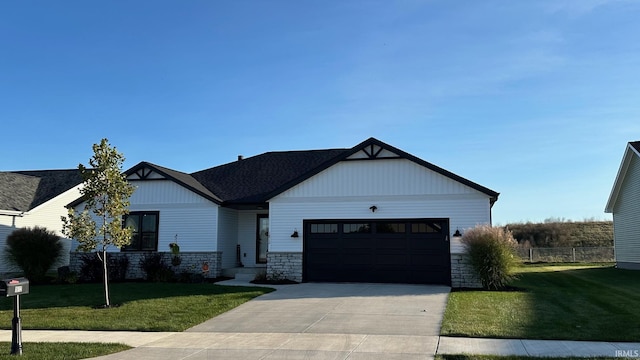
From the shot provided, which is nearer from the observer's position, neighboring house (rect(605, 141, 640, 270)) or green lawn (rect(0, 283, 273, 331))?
green lawn (rect(0, 283, 273, 331))

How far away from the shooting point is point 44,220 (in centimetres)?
2686

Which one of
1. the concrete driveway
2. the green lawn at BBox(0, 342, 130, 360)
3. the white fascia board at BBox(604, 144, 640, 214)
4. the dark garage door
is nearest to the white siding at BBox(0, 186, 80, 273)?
the dark garage door

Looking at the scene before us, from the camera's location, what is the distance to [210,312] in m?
13.1

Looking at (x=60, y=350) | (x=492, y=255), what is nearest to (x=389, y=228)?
(x=492, y=255)

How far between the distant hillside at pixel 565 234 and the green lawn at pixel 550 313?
2915 centimetres

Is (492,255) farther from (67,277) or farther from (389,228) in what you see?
(67,277)

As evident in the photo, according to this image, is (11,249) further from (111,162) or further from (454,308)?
(454,308)

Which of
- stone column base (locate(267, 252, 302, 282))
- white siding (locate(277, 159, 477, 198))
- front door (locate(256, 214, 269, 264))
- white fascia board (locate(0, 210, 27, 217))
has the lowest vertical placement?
stone column base (locate(267, 252, 302, 282))

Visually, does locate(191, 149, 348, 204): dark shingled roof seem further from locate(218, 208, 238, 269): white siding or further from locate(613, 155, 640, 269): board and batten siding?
locate(613, 155, 640, 269): board and batten siding

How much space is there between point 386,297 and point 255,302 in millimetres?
3786

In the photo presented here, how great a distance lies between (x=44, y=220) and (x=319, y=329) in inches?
848

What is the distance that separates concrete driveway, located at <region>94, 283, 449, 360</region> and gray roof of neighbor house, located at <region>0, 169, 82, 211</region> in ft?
57.1

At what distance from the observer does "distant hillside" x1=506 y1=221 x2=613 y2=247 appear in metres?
44.8

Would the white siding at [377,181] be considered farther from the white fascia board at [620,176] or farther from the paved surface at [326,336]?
the white fascia board at [620,176]
